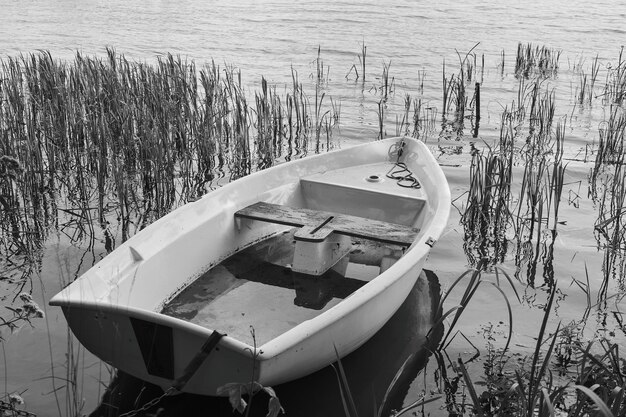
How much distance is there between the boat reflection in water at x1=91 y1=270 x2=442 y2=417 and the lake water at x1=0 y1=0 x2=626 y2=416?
1cm

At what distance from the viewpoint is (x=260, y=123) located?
322 inches

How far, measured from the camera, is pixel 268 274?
506cm

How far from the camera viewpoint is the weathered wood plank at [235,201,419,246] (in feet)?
16.4

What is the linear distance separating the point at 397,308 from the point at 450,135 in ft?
15.7

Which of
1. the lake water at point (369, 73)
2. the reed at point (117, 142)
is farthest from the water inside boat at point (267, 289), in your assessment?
the reed at point (117, 142)

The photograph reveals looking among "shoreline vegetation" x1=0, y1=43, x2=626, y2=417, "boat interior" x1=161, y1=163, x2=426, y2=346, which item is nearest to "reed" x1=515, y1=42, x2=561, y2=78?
"shoreline vegetation" x1=0, y1=43, x2=626, y2=417

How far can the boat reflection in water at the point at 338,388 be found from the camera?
3895 mm

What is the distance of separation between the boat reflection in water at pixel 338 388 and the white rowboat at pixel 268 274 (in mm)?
174

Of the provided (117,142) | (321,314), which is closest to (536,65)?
(117,142)

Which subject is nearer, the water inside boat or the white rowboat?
the white rowboat

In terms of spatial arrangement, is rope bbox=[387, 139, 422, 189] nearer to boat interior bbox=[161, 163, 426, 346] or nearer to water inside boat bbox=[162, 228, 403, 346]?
boat interior bbox=[161, 163, 426, 346]

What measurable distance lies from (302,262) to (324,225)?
30cm

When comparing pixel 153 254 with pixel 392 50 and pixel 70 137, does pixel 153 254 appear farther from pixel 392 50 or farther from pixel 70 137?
pixel 392 50

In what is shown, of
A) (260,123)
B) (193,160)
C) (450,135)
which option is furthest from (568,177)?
(193,160)
